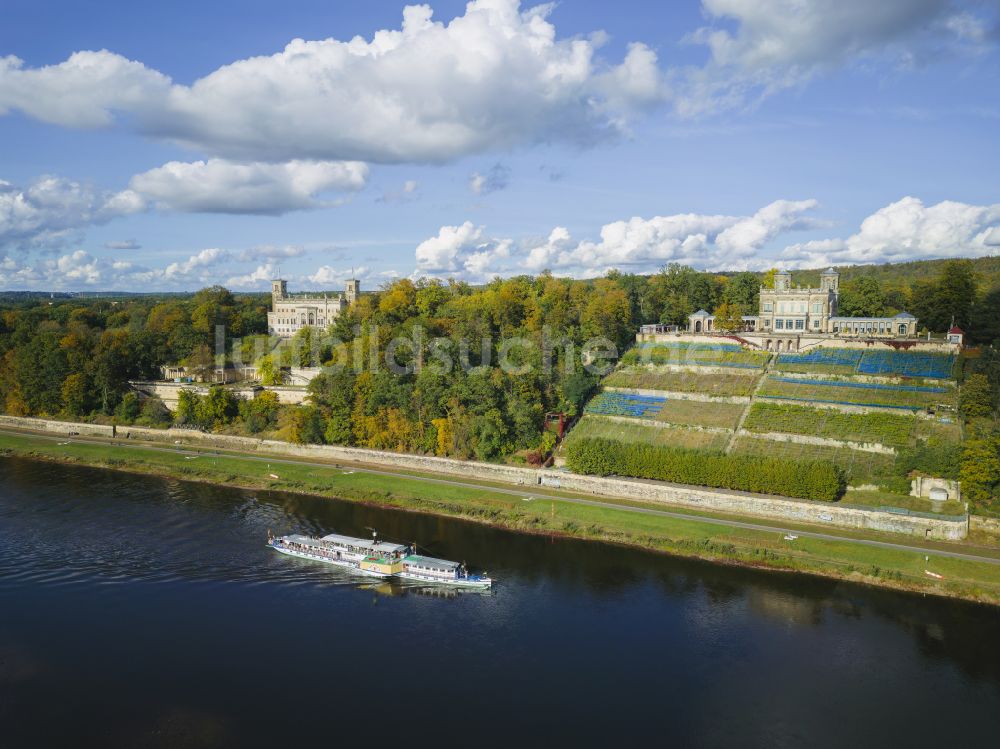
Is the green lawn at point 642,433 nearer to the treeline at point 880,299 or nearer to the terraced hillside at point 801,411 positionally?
the terraced hillside at point 801,411

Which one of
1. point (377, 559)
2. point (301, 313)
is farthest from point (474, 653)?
point (301, 313)

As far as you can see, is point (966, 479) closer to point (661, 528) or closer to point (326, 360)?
point (661, 528)

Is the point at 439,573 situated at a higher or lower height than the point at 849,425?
lower

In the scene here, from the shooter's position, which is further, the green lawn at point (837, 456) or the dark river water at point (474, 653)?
the green lawn at point (837, 456)

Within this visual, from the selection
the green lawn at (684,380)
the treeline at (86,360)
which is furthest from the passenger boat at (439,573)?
the treeline at (86,360)

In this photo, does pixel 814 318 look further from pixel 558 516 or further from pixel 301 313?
pixel 301 313

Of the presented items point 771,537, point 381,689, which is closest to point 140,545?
point 381,689
